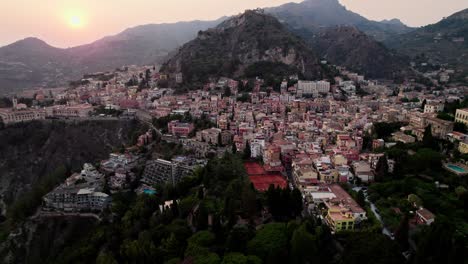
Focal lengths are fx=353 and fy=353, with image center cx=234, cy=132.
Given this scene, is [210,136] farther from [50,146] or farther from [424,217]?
[50,146]

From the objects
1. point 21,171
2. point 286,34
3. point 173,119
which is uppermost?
point 286,34

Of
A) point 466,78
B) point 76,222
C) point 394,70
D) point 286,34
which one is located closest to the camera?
point 76,222

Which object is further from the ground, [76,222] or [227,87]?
[227,87]

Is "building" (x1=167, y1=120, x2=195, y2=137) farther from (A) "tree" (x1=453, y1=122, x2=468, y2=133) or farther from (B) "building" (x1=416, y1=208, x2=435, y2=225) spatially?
(B) "building" (x1=416, y1=208, x2=435, y2=225)

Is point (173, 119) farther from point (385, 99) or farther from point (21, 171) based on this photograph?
point (385, 99)

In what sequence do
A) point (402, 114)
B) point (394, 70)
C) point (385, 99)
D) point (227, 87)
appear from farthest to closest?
point (394, 70) < point (227, 87) < point (385, 99) < point (402, 114)

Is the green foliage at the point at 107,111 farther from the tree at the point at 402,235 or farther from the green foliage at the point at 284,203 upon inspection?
the tree at the point at 402,235

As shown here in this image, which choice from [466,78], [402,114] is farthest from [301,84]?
[466,78]

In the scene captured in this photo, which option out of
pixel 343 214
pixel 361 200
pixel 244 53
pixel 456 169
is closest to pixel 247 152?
pixel 361 200
